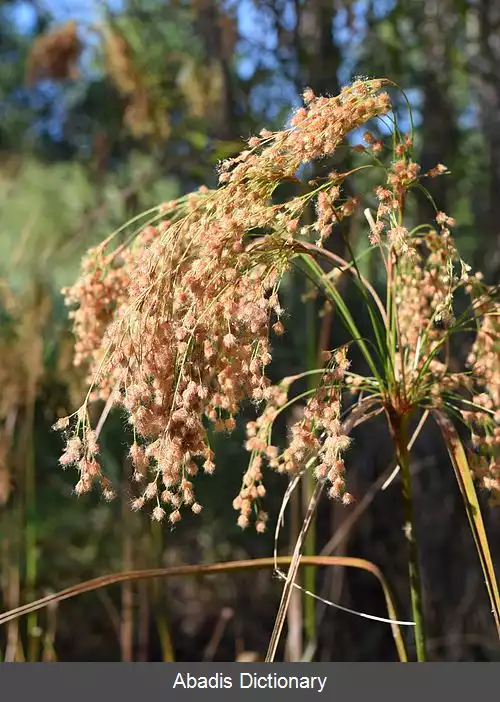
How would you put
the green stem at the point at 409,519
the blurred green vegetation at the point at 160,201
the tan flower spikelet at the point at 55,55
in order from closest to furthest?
the green stem at the point at 409,519, the blurred green vegetation at the point at 160,201, the tan flower spikelet at the point at 55,55

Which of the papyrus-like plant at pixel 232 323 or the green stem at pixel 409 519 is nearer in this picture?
the papyrus-like plant at pixel 232 323

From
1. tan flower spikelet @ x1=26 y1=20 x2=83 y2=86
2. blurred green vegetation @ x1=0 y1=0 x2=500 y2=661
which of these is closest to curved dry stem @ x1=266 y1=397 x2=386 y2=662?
blurred green vegetation @ x1=0 y1=0 x2=500 y2=661

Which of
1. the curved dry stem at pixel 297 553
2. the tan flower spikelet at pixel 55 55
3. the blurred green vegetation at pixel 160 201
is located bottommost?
the curved dry stem at pixel 297 553

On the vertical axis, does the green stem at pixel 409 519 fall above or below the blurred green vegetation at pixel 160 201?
below

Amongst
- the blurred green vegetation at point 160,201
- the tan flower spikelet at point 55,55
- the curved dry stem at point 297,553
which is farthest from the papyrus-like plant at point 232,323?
the tan flower spikelet at point 55,55

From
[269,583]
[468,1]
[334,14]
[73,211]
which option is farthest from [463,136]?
[269,583]

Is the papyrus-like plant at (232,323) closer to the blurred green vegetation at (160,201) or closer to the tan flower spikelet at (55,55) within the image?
the blurred green vegetation at (160,201)

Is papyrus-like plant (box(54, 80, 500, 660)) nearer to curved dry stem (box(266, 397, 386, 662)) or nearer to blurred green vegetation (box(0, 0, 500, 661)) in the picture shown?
curved dry stem (box(266, 397, 386, 662))

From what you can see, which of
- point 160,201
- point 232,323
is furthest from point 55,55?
point 232,323
